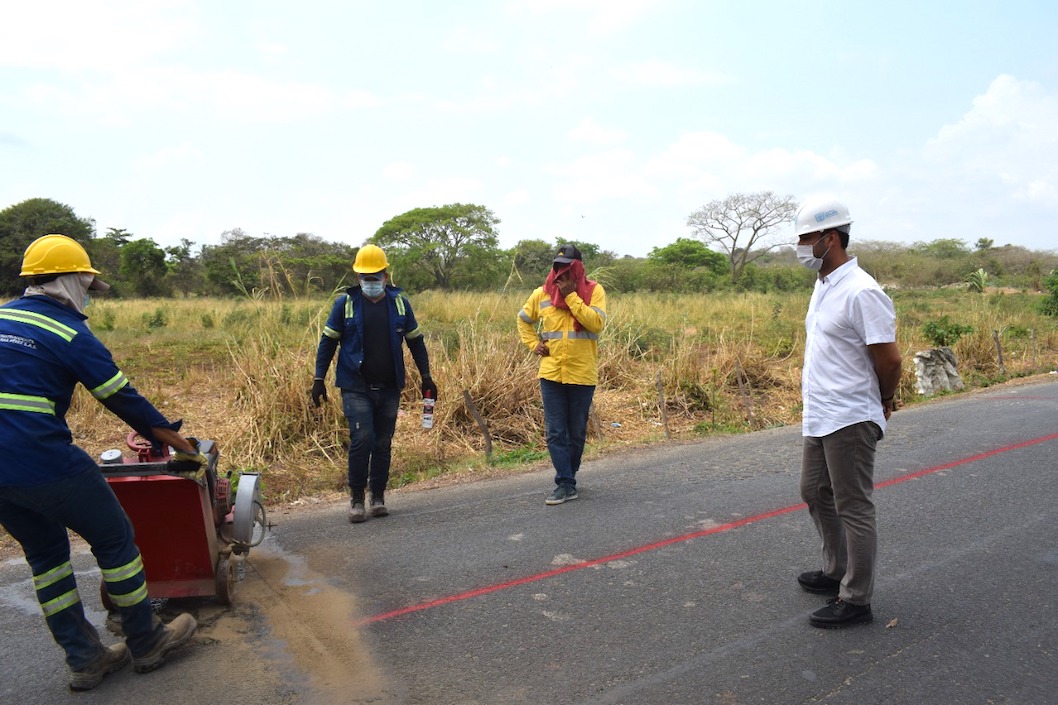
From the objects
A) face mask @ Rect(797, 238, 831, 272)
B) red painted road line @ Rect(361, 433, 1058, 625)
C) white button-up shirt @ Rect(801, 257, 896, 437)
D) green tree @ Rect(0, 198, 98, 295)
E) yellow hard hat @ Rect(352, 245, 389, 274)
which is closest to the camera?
white button-up shirt @ Rect(801, 257, 896, 437)

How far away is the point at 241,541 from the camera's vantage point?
422 centimetres

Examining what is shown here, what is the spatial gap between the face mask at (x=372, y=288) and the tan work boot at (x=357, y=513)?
1.52 m

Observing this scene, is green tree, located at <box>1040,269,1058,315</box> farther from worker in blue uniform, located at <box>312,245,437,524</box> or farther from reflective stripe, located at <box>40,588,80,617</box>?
reflective stripe, located at <box>40,588,80,617</box>

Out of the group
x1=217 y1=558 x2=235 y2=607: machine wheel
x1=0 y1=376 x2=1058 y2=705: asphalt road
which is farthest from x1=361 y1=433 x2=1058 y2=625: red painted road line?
x1=217 y1=558 x2=235 y2=607: machine wheel

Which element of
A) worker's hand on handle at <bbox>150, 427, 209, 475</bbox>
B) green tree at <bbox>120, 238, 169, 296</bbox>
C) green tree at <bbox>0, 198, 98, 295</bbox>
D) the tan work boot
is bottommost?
the tan work boot

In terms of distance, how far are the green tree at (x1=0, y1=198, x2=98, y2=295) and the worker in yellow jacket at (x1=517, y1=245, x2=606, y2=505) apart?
1089 inches

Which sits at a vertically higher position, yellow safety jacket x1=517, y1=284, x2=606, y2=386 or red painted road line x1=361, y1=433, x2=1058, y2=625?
yellow safety jacket x1=517, y1=284, x2=606, y2=386

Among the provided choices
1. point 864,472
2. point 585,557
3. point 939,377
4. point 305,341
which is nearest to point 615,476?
point 585,557

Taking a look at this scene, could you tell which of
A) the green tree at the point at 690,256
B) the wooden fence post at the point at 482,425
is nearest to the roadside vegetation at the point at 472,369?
the wooden fence post at the point at 482,425

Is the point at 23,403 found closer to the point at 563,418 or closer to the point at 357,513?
the point at 357,513

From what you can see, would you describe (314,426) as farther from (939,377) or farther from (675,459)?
(939,377)

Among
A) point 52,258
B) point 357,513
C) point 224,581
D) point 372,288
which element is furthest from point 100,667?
point 372,288

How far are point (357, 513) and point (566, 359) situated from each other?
6.25 feet

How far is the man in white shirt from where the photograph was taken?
3559 millimetres
